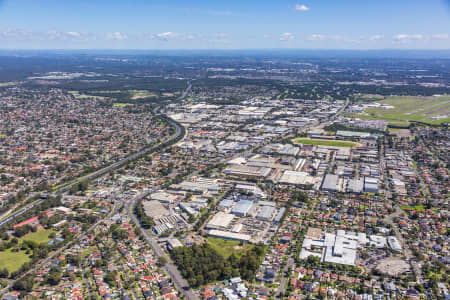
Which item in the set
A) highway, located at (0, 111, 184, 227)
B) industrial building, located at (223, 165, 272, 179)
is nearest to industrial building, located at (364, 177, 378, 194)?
industrial building, located at (223, 165, 272, 179)

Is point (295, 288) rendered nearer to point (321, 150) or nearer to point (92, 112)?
point (321, 150)

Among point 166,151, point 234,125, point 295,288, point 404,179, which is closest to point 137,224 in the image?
point 295,288

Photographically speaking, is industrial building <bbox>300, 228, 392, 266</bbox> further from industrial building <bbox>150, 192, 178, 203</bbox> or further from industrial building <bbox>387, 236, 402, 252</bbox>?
industrial building <bbox>150, 192, 178, 203</bbox>

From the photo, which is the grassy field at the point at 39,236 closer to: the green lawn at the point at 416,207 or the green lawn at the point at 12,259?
the green lawn at the point at 12,259

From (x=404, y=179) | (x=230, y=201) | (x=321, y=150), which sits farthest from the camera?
(x=321, y=150)

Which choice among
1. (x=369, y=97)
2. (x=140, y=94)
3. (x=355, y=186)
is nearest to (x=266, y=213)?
(x=355, y=186)

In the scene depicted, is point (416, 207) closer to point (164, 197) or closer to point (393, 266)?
point (393, 266)
